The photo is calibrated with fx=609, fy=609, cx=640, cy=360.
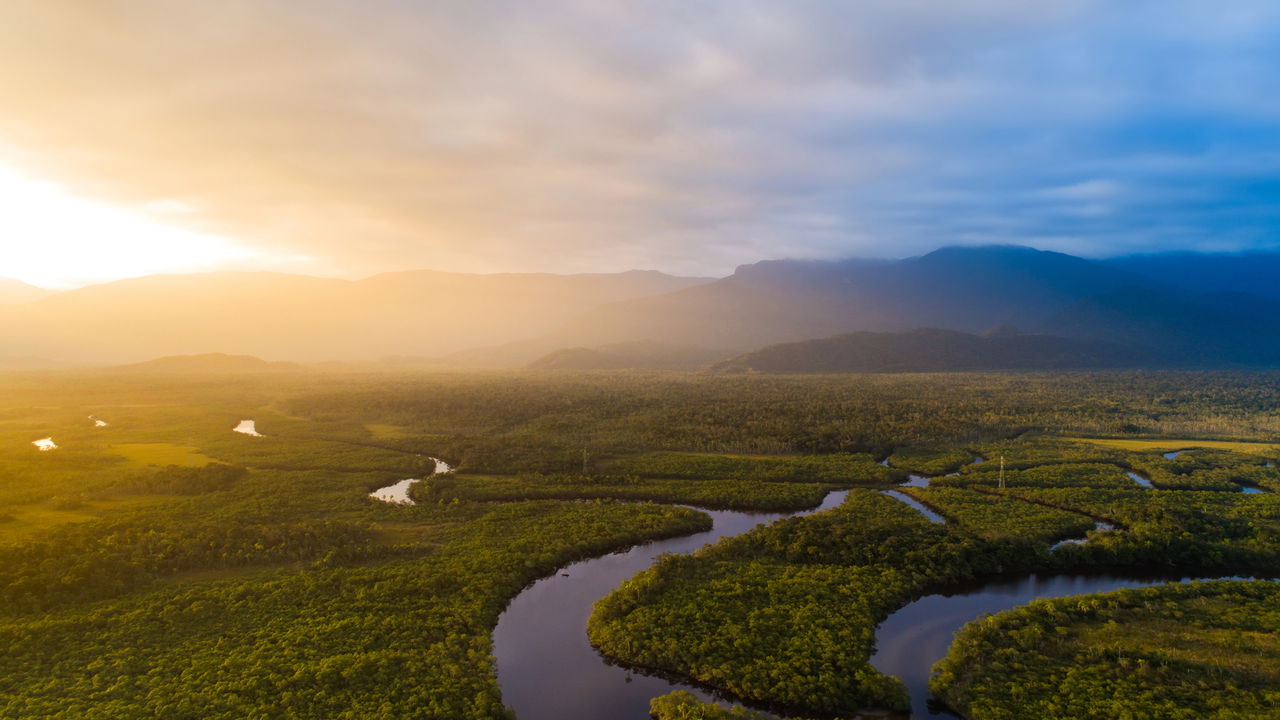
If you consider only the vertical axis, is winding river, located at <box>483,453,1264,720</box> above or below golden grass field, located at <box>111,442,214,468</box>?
below

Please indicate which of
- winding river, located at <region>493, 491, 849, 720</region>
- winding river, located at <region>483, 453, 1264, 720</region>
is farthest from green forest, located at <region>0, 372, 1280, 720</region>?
winding river, located at <region>493, 491, 849, 720</region>

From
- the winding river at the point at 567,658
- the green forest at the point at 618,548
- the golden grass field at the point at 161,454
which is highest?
the golden grass field at the point at 161,454

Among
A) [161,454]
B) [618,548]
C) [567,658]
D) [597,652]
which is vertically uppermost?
[161,454]

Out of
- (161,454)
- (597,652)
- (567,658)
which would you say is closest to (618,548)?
(597,652)

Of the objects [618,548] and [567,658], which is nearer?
[567,658]

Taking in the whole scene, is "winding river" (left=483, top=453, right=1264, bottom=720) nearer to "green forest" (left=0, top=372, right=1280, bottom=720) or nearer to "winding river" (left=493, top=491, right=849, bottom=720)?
"winding river" (left=493, top=491, right=849, bottom=720)

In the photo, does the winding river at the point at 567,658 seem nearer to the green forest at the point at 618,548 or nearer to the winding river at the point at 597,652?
the winding river at the point at 597,652

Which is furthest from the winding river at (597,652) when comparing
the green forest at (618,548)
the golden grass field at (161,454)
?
the golden grass field at (161,454)

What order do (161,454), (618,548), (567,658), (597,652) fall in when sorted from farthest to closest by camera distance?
(161,454) < (618,548) < (597,652) < (567,658)

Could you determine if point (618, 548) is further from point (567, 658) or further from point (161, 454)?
point (161, 454)
